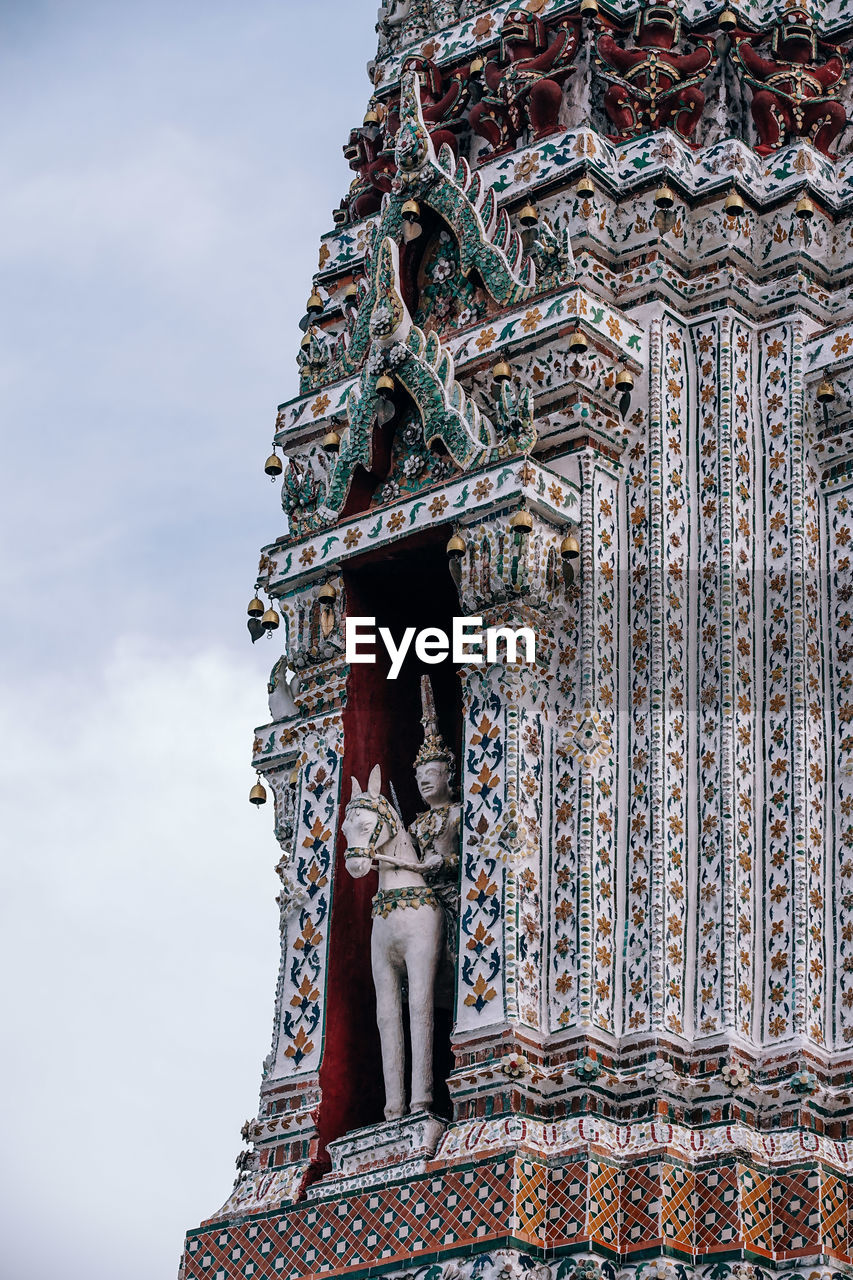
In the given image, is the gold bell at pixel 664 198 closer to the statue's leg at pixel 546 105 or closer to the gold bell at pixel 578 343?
the statue's leg at pixel 546 105

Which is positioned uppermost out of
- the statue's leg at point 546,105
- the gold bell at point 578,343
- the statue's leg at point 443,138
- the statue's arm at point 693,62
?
the statue's leg at point 443,138

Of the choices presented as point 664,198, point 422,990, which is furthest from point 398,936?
point 664,198

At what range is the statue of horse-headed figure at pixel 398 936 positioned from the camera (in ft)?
46.0

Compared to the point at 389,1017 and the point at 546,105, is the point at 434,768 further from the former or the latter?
the point at 546,105

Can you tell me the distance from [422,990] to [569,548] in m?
2.44

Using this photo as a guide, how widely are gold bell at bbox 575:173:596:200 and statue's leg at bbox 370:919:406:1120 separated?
4.34 m

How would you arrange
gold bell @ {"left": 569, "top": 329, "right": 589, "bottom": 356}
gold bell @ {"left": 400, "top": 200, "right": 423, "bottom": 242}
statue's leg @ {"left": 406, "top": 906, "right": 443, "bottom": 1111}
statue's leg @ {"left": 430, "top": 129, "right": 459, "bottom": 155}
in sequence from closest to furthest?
statue's leg @ {"left": 406, "top": 906, "right": 443, "bottom": 1111}, gold bell @ {"left": 569, "top": 329, "right": 589, "bottom": 356}, gold bell @ {"left": 400, "top": 200, "right": 423, "bottom": 242}, statue's leg @ {"left": 430, "top": 129, "right": 459, "bottom": 155}

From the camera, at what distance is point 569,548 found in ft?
47.2

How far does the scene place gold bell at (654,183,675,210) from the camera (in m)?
15.5

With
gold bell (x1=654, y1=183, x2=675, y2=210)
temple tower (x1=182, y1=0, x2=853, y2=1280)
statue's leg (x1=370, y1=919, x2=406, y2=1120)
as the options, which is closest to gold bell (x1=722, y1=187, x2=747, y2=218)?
temple tower (x1=182, y1=0, x2=853, y2=1280)

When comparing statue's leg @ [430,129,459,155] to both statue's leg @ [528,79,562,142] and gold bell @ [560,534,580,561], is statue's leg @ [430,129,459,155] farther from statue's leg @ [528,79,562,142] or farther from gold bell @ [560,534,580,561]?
gold bell @ [560,534,580,561]

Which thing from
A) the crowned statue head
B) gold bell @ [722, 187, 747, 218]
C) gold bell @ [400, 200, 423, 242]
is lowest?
the crowned statue head

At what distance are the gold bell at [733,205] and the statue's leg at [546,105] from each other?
4.37 ft

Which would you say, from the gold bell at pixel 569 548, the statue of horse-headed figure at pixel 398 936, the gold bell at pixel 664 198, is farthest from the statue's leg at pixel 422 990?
the gold bell at pixel 664 198
